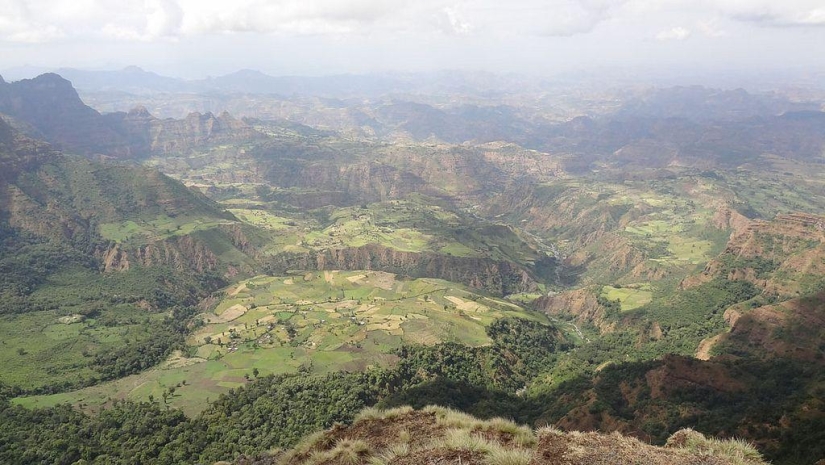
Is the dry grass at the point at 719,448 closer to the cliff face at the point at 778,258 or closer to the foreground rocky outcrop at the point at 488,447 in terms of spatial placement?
the foreground rocky outcrop at the point at 488,447

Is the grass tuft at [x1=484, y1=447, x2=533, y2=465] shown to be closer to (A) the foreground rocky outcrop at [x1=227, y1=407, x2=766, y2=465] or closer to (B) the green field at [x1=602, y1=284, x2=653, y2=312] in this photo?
(A) the foreground rocky outcrop at [x1=227, y1=407, x2=766, y2=465]

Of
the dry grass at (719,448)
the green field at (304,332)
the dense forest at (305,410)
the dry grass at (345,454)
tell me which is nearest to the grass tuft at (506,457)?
the dry grass at (345,454)

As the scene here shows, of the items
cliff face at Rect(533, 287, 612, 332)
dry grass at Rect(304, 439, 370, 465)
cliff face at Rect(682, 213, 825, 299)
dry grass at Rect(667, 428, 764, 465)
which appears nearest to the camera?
dry grass at Rect(667, 428, 764, 465)

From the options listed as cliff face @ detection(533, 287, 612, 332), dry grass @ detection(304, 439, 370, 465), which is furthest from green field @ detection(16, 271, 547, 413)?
dry grass @ detection(304, 439, 370, 465)

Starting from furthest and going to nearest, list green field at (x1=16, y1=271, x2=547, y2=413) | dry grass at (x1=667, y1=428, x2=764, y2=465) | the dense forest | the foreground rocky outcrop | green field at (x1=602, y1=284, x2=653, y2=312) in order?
green field at (x1=602, y1=284, x2=653, y2=312) < green field at (x1=16, y1=271, x2=547, y2=413) < the dense forest < dry grass at (x1=667, y1=428, x2=764, y2=465) < the foreground rocky outcrop

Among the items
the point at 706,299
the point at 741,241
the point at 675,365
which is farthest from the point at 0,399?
the point at 741,241

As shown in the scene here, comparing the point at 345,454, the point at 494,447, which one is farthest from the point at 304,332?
the point at 494,447
